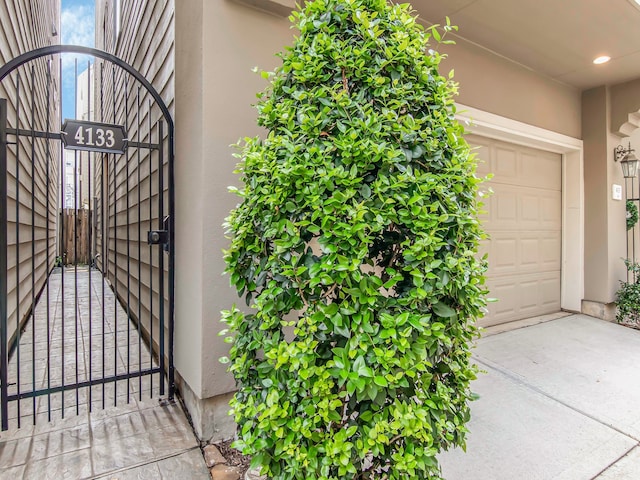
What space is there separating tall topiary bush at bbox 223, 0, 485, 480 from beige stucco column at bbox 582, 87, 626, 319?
4.38 metres

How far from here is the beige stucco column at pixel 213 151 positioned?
71.6 inches

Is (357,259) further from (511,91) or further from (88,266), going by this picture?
(511,91)

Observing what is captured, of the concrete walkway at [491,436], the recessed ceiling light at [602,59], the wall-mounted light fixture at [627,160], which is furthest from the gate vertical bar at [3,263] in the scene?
the wall-mounted light fixture at [627,160]

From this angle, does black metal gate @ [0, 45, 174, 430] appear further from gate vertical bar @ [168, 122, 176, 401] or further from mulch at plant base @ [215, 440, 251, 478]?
mulch at plant base @ [215, 440, 251, 478]

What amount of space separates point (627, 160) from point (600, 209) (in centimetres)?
Answer: 76

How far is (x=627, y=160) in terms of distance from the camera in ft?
15.3

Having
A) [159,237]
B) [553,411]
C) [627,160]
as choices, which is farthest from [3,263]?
[627,160]

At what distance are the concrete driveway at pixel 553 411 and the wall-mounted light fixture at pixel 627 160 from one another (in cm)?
228

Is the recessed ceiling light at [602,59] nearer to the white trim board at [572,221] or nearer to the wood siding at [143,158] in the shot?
the white trim board at [572,221]

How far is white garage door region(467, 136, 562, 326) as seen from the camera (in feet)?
13.0

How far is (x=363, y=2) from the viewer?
1.44 metres

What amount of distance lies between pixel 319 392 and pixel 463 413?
2.00ft

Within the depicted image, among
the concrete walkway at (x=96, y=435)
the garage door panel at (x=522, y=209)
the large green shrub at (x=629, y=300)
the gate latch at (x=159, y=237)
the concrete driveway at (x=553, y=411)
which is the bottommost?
the concrete driveway at (x=553, y=411)

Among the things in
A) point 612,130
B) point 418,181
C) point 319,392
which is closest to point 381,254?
point 418,181
